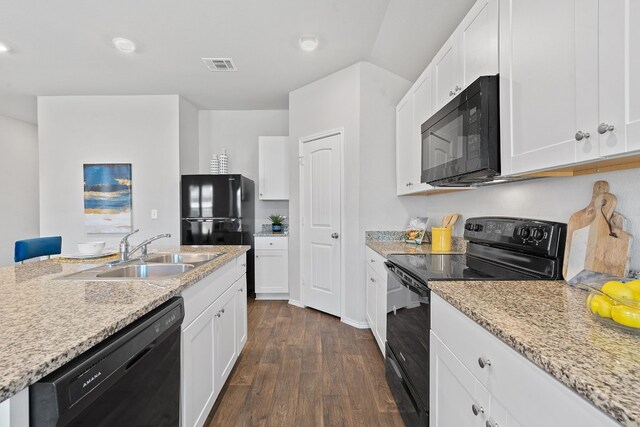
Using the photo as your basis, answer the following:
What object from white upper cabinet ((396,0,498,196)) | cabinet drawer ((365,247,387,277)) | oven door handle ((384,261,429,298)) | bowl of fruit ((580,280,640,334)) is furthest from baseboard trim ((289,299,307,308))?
bowl of fruit ((580,280,640,334))

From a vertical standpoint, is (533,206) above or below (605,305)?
above

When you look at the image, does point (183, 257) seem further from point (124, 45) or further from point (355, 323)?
point (124, 45)

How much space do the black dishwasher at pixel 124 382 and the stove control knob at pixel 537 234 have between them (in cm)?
153

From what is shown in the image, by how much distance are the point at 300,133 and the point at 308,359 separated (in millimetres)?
2451

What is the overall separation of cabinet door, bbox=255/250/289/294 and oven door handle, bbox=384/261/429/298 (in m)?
2.15

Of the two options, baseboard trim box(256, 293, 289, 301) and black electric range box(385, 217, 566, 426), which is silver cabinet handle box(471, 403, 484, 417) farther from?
baseboard trim box(256, 293, 289, 301)

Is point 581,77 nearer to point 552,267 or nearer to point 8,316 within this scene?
point 552,267

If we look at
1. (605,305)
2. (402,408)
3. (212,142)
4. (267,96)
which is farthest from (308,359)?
(212,142)

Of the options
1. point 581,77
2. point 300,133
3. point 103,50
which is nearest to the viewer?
point 581,77

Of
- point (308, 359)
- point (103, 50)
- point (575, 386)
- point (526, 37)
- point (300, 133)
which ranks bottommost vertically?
point (308, 359)

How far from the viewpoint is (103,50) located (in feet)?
9.17

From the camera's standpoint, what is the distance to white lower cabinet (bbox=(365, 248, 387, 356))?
7.03 feet

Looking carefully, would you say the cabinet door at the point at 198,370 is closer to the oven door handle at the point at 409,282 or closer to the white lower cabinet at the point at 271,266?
the oven door handle at the point at 409,282

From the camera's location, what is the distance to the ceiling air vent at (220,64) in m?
3.01
